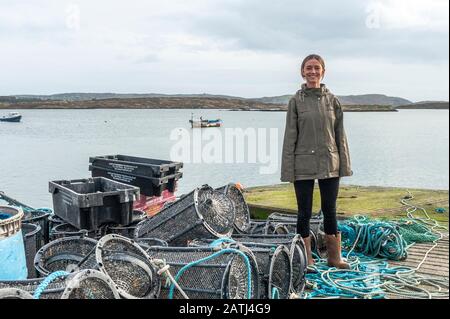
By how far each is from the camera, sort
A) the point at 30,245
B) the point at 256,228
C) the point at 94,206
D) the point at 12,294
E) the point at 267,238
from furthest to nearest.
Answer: the point at 94,206 < the point at 256,228 < the point at 30,245 < the point at 267,238 < the point at 12,294

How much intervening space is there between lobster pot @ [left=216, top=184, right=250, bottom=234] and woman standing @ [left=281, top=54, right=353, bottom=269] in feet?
2.72

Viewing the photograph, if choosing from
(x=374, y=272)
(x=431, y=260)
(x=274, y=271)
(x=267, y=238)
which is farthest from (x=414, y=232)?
(x=274, y=271)

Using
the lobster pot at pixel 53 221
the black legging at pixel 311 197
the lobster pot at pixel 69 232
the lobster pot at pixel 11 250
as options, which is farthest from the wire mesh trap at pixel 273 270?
the lobster pot at pixel 53 221

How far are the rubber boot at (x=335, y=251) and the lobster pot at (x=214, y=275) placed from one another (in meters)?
1.28

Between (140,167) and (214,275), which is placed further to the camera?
(140,167)

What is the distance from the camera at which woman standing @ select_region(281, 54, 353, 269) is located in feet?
14.7

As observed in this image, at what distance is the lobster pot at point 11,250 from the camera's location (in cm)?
375

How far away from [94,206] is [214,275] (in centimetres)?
250

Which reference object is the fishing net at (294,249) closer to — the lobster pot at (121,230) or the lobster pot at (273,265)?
the lobster pot at (273,265)

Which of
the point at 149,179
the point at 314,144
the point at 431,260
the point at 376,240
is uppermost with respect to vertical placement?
the point at 314,144

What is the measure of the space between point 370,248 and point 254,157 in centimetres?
2767

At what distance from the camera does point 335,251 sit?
188 inches

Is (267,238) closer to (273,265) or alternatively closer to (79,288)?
(273,265)

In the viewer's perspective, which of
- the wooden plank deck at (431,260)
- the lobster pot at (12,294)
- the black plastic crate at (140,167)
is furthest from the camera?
the black plastic crate at (140,167)
